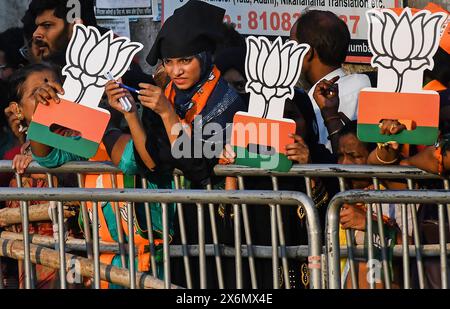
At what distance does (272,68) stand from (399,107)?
630 millimetres

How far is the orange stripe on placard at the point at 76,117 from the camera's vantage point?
6289 millimetres

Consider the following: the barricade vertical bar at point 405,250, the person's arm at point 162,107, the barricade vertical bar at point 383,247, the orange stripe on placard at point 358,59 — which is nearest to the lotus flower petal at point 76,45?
the person's arm at point 162,107

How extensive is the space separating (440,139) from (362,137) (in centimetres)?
36

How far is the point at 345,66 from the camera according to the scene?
28.6ft

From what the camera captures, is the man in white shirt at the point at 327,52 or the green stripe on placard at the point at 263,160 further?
the man in white shirt at the point at 327,52

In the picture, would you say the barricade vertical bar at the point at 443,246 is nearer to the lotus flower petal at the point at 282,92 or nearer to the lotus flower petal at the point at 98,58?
the lotus flower petal at the point at 282,92

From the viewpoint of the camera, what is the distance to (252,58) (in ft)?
21.0

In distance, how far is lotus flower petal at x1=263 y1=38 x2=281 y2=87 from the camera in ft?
20.7

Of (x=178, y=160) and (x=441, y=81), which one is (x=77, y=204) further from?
(x=441, y=81)

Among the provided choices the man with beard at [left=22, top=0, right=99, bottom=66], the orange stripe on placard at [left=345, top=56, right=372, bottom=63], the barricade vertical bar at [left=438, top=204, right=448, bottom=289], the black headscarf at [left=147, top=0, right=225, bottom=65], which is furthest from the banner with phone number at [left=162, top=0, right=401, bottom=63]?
the barricade vertical bar at [left=438, top=204, right=448, bottom=289]

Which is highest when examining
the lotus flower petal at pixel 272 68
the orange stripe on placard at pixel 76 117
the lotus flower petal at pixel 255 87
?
the lotus flower petal at pixel 272 68

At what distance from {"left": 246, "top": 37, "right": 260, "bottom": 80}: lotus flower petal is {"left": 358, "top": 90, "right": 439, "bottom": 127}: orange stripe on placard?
536 millimetres

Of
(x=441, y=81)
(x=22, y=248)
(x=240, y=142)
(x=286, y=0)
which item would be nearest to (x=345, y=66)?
(x=286, y=0)
